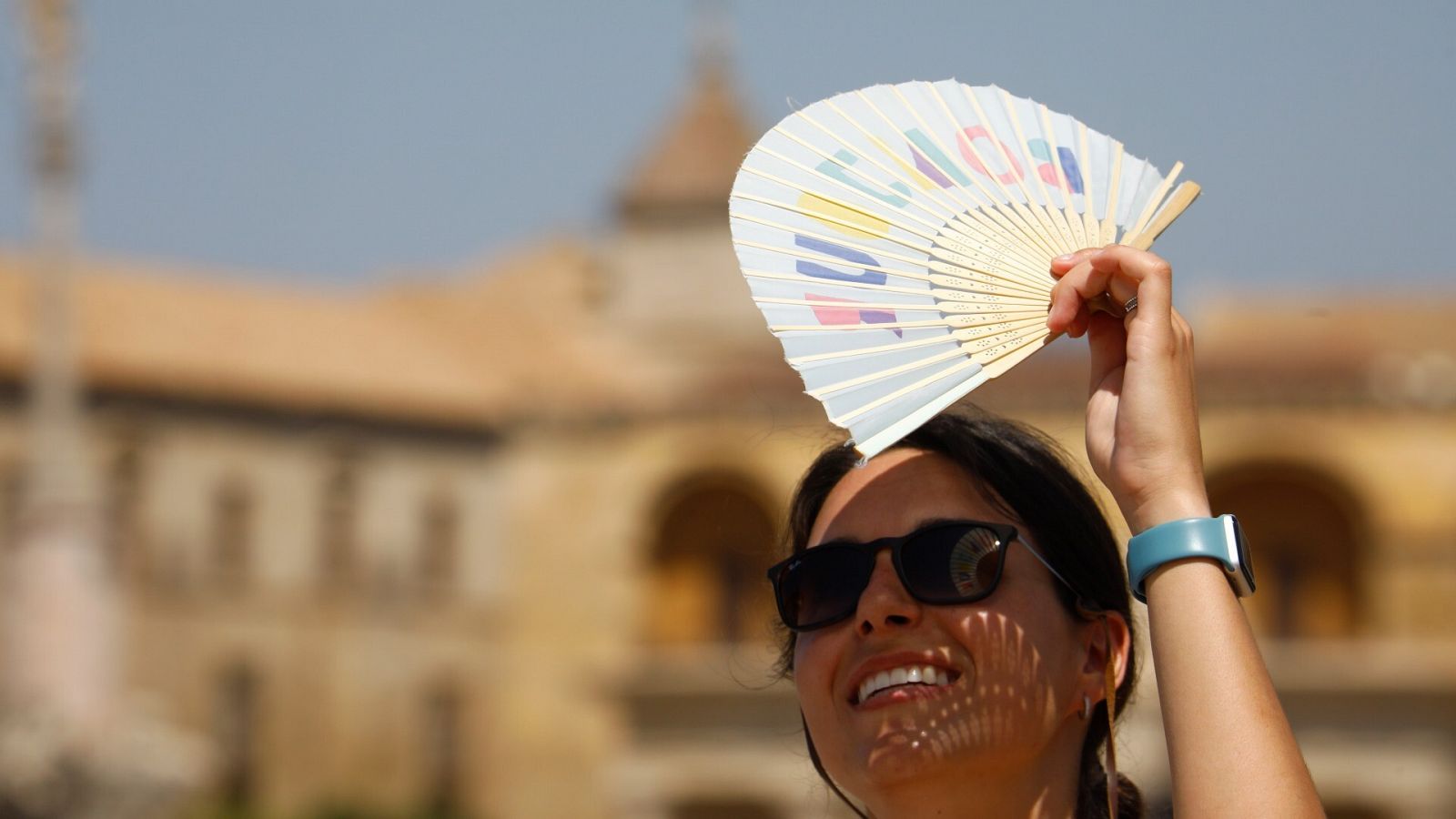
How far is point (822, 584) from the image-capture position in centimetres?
250

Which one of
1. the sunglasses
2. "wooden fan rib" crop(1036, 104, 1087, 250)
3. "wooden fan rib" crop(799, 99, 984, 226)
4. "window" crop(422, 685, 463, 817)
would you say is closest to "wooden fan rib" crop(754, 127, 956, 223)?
"wooden fan rib" crop(799, 99, 984, 226)

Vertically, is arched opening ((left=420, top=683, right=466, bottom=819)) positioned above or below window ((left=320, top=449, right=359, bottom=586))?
below

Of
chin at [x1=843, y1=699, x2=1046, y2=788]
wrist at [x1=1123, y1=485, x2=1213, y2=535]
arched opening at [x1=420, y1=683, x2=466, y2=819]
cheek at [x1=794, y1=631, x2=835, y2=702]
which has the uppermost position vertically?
wrist at [x1=1123, y1=485, x2=1213, y2=535]

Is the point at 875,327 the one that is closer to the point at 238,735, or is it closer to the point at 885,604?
the point at 885,604

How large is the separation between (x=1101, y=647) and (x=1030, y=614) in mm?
126

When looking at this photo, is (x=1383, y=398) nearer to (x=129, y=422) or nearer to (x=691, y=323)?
(x=691, y=323)

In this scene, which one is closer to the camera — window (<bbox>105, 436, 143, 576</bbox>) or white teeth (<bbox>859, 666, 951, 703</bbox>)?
white teeth (<bbox>859, 666, 951, 703</bbox>)

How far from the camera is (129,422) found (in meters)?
38.2

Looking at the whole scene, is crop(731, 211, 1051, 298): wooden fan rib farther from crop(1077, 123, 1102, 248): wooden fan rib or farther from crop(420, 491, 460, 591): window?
crop(420, 491, 460, 591): window

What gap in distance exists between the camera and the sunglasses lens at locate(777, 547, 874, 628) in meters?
2.46

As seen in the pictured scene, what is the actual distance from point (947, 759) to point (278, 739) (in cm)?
3748

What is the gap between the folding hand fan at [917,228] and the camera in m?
2.26

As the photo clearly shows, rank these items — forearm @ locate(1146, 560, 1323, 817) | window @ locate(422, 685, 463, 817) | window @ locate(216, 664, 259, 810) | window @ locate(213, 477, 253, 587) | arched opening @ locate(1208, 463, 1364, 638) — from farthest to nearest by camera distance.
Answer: window @ locate(213, 477, 253, 587)
window @ locate(422, 685, 463, 817)
window @ locate(216, 664, 259, 810)
arched opening @ locate(1208, 463, 1364, 638)
forearm @ locate(1146, 560, 1323, 817)

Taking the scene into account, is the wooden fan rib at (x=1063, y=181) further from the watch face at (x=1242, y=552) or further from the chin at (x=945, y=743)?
the chin at (x=945, y=743)
